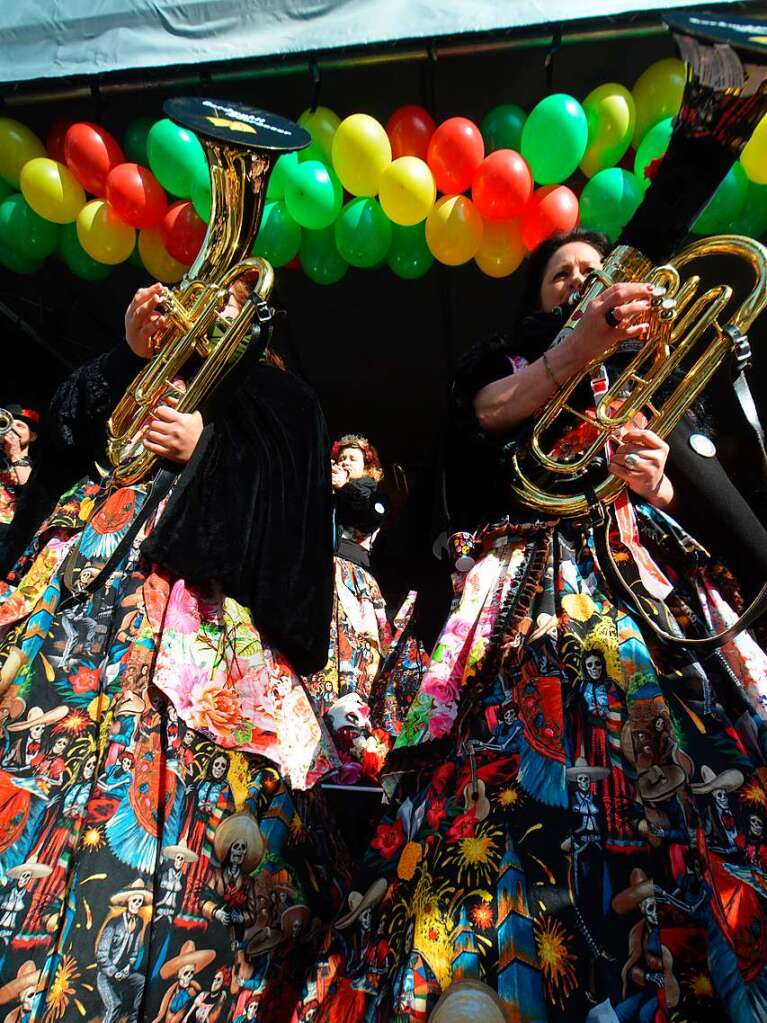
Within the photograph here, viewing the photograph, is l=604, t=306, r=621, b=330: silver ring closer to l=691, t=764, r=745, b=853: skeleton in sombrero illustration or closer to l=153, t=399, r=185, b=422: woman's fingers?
l=691, t=764, r=745, b=853: skeleton in sombrero illustration

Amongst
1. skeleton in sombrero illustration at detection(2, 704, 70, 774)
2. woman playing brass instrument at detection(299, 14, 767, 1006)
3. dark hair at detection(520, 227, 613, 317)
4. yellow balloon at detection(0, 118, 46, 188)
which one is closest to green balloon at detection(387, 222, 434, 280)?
dark hair at detection(520, 227, 613, 317)

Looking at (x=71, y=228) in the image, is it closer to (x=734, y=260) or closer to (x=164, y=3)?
(x=164, y=3)

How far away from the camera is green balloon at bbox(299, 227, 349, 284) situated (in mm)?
3500

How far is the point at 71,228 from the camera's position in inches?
143

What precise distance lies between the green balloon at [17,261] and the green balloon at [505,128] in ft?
7.21

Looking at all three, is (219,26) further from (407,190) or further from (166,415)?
(166,415)

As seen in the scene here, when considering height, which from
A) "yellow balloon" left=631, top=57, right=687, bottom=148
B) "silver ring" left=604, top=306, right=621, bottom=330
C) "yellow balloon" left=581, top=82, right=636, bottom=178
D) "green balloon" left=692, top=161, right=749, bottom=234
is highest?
"yellow balloon" left=631, top=57, right=687, bottom=148

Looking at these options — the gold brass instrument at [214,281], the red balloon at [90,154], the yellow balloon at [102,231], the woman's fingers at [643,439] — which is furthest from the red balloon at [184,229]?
the woman's fingers at [643,439]

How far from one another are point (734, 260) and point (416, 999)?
377 cm

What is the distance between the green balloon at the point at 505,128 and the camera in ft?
10.7

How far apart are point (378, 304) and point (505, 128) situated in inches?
58.5

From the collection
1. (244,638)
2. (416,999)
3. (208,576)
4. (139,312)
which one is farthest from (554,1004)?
(139,312)

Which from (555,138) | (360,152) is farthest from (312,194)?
(555,138)

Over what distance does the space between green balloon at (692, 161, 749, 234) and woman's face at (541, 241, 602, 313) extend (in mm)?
846
